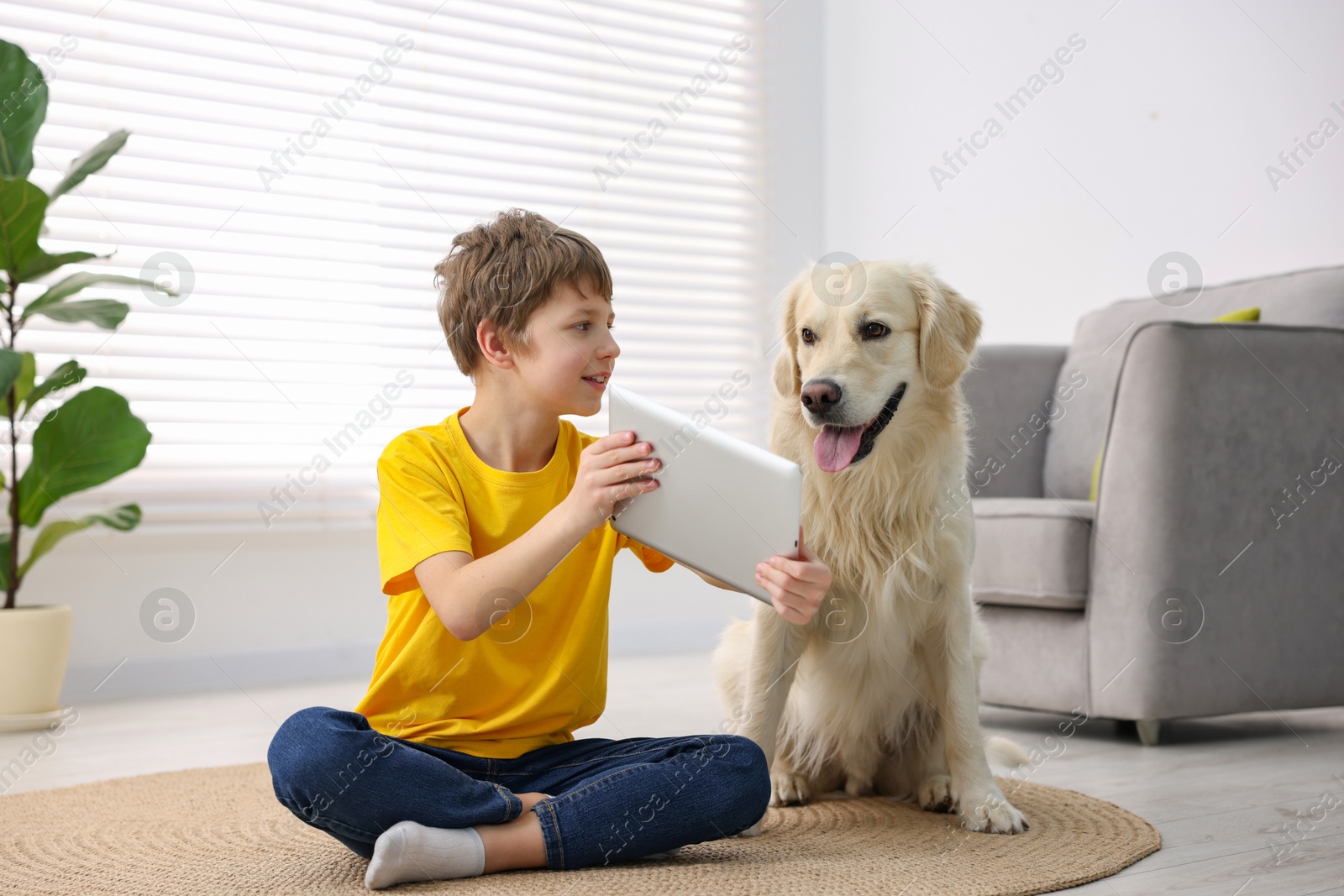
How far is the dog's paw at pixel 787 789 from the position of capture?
178cm

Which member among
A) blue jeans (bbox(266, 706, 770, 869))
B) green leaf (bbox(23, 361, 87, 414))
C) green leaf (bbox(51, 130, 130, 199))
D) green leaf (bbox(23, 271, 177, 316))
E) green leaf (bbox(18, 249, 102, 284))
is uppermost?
green leaf (bbox(51, 130, 130, 199))

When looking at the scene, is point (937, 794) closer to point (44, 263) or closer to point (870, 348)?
point (870, 348)

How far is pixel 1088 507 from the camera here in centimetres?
240

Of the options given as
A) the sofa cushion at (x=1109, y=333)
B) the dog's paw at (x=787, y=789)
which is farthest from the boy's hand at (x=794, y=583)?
the sofa cushion at (x=1109, y=333)

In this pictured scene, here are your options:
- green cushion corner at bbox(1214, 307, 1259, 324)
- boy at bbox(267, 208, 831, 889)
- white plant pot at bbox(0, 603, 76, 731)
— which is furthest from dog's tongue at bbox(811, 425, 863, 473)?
white plant pot at bbox(0, 603, 76, 731)

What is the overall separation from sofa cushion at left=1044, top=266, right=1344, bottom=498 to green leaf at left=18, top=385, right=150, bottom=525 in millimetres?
2415

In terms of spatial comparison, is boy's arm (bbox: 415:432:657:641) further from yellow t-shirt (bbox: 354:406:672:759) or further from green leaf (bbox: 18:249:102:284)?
green leaf (bbox: 18:249:102:284)

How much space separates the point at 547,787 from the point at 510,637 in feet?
0.64

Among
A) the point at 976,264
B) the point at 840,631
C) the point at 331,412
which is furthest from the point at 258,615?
the point at 976,264

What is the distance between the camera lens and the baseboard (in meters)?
3.13

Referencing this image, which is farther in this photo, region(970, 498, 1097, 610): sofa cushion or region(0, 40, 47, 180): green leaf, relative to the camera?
region(0, 40, 47, 180): green leaf

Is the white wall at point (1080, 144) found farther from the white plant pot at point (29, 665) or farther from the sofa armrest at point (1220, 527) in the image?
the white plant pot at point (29, 665)

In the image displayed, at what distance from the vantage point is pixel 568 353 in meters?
1.44

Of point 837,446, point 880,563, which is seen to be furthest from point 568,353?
point 880,563
